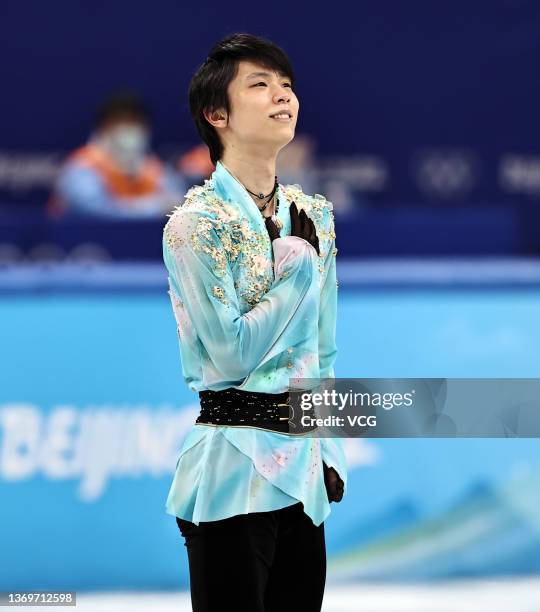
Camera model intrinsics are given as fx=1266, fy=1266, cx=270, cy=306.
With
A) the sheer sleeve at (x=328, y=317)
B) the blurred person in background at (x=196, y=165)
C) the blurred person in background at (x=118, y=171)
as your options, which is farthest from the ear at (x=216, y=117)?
the blurred person in background at (x=196, y=165)

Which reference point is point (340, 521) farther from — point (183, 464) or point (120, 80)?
point (120, 80)

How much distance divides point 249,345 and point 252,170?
401mm

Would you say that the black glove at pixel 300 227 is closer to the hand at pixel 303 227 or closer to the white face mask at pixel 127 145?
the hand at pixel 303 227

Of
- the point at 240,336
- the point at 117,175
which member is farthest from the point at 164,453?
the point at 117,175

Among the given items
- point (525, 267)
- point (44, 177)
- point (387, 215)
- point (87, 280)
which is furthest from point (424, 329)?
point (44, 177)

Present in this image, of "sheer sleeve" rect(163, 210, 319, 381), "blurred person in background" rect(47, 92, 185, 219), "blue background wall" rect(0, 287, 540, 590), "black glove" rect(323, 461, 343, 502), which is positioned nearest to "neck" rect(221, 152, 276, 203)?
"sheer sleeve" rect(163, 210, 319, 381)

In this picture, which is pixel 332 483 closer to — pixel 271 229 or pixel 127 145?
pixel 271 229

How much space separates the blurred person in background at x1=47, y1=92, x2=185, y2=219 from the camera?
742cm

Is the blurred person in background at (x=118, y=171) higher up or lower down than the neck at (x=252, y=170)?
higher up

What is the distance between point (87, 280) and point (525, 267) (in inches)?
63.7

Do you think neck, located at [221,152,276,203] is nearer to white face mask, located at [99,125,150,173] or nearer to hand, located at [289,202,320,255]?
hand, located at [289,202,320,255]

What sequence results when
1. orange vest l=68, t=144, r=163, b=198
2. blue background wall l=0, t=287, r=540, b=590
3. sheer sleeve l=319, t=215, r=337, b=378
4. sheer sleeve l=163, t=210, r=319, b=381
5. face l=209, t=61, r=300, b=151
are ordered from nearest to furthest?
sheer sleeve l=163, t=210, r=319, b=381
face l=209, t=61, r=300, b=151
sheer sleeve l=319, t=215, r=337, b=378
blue background wall l=0, t=287, r=540, b=590
orange vest l=68, t=144, r=163, b=198

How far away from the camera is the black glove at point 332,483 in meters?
2.59

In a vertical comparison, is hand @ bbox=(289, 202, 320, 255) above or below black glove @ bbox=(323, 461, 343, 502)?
above
